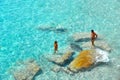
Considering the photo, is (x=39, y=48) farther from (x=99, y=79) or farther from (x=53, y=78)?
(x=99, y=79)

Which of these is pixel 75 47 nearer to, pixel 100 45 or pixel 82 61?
pixel 100 45

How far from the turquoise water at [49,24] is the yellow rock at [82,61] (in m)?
0.55

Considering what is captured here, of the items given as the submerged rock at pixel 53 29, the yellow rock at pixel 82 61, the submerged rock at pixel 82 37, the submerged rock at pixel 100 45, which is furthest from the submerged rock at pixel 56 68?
the submerged rock at pixel 53 29

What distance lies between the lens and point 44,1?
101 feet

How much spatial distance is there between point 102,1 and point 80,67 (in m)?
12.3

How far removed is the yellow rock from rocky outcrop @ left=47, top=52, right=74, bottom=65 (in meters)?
0.64

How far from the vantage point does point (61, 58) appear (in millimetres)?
20672

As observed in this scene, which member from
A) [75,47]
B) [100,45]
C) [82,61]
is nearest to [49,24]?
[75,47]

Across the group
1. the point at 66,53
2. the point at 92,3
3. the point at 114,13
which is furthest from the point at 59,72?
the point at 92,3

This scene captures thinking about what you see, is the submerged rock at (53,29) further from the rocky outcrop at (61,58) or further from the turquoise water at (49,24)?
the rocky outcrop at (61,58)

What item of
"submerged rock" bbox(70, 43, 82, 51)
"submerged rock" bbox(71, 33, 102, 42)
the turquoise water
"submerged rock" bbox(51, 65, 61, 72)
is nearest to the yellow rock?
the turquoise water

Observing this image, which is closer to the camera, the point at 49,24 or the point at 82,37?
the point at 82,37

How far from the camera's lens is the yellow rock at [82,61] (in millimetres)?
19513

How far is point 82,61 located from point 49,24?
7095mm
